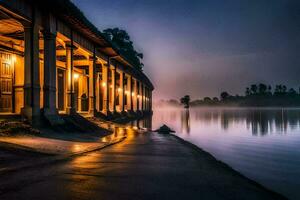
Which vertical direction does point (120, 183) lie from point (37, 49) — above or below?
below

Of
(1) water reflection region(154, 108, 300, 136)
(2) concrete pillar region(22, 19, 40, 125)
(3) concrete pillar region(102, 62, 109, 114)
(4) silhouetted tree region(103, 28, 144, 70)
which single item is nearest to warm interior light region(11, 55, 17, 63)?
(2) concrete pillar region(22, 19, 40, 125)

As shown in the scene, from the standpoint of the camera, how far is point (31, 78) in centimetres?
1065

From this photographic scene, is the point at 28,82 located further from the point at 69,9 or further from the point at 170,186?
the point at 170,186

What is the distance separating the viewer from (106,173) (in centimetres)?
475

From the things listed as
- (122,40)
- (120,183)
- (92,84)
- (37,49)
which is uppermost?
(122,40)

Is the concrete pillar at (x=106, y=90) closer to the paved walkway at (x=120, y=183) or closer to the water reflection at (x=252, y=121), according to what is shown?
the water reflection at (x=252, y=121)

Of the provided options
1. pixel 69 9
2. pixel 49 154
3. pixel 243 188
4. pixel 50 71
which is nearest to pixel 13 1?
pixel 69 9

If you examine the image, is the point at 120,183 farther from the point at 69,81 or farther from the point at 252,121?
the point at 252,121

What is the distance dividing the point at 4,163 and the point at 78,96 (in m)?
A: 18.0

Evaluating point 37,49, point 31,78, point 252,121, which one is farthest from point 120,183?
point 252,121

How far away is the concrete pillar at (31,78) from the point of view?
1048 centimetres

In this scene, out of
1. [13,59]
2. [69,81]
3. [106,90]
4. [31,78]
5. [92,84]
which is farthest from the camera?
[106,90]

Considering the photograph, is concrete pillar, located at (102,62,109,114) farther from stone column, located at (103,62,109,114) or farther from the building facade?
the building facade

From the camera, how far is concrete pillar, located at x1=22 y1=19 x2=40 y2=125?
10477 millimetres
